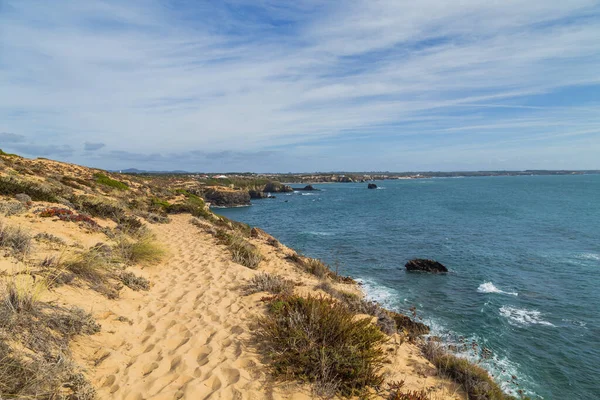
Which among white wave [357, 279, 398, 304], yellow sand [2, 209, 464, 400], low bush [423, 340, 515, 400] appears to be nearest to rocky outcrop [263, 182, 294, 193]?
white wave [357, 279, 398, 304]

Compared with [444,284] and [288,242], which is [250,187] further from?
[444,284]

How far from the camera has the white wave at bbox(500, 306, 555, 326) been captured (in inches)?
470

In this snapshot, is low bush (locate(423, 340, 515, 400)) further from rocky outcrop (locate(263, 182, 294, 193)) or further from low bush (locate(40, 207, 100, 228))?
rocky outcrop (locate(263, 182, 294, 193))

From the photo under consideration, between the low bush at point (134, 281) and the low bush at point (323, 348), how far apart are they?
143 inches

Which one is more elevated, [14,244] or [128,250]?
[14,244]

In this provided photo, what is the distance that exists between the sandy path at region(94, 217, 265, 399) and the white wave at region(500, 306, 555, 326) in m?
10.7

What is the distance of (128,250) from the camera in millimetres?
9516

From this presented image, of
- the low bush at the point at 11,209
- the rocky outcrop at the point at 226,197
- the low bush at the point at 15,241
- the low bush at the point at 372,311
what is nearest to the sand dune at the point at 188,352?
the low bush at the point at 372,311

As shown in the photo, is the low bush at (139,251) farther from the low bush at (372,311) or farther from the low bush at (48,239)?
the low bush at (372,311)

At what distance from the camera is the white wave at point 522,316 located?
1193 cm

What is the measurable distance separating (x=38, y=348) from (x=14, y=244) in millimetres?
3953

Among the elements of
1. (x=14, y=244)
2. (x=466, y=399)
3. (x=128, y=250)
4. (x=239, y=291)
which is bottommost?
(x=466, y=399)

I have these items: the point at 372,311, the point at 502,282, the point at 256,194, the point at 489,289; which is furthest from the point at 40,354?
the point at 256,194

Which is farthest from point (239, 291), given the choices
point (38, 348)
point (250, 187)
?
point (250, 187)
